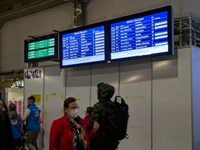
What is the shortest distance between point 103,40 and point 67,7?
409 cm

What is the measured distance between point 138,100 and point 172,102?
816mm

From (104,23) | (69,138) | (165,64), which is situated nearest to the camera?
(69,138)

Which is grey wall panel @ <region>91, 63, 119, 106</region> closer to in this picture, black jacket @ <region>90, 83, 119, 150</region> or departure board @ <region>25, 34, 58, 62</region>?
departure board @ <region>25, 34, 58, 62</region>

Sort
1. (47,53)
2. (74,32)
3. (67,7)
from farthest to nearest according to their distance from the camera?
(67,7) < (47,53) < (74,32)

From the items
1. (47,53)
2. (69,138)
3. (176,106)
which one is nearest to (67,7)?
(47,53)

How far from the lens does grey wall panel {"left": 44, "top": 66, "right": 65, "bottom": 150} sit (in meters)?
7.48

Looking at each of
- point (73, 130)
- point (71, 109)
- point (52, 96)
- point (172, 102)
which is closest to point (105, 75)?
point (172, 102)

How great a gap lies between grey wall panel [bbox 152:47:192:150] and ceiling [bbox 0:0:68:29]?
5.70 meters

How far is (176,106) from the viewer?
17.2ft

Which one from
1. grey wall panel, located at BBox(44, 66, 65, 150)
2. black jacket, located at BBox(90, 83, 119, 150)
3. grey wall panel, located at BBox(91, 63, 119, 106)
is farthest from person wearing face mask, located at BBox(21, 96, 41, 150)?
black jacket, located at BBox(90, 83, 119, 150)

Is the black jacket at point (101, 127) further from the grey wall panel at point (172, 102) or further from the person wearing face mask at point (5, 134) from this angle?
the grey wall panel at point (172, 102)

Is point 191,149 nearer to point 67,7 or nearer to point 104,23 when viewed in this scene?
point 104,23

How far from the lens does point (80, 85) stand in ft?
23.0

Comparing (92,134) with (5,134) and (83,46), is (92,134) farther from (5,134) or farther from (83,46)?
(83,46)
